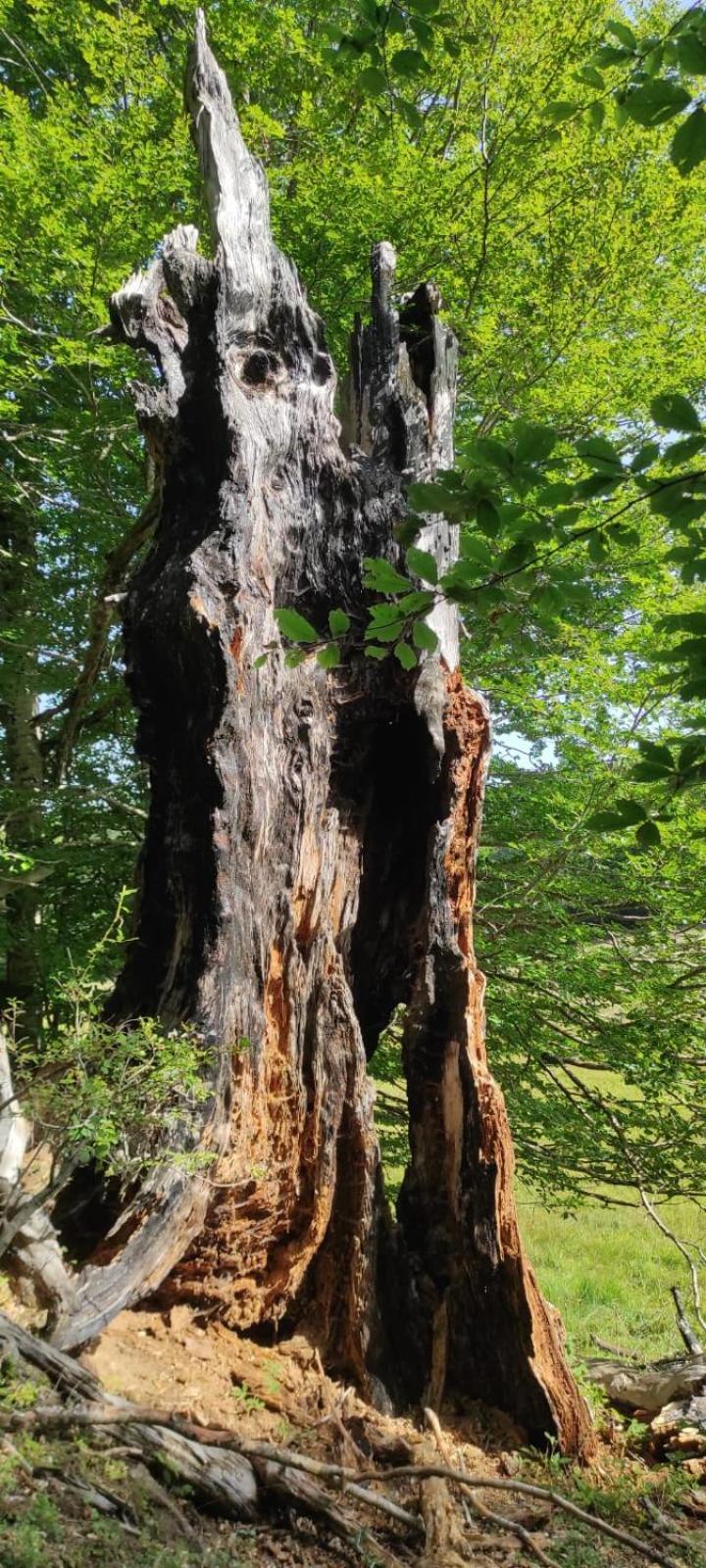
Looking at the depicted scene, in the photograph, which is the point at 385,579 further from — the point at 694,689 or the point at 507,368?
the point at 507,368

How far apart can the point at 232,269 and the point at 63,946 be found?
13.3ft

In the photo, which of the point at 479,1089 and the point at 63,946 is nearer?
the point at 479,1089

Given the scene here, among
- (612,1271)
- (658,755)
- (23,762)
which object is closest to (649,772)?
(658,755)

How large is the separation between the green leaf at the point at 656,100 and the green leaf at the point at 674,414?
1.57 ft

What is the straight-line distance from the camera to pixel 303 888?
3020 millimetres

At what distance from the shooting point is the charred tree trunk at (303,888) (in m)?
2.78

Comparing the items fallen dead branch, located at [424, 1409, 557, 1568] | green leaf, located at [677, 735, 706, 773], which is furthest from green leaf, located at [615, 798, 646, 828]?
fallen dead branch, located at [424, 1409, 557, 1568]

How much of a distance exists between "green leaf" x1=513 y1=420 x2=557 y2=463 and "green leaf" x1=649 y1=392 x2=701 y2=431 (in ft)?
0.56

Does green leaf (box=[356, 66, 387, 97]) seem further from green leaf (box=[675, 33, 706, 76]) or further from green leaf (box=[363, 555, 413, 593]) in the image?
green leaf (box=[363, 555, 413, 593])

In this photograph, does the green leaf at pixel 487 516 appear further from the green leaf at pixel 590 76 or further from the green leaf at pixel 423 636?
the green leaf at pixel 590 76

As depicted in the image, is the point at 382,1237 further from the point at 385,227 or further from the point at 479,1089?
the point at 385,227

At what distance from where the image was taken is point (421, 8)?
1.77 meters

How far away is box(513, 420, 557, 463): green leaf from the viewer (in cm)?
151

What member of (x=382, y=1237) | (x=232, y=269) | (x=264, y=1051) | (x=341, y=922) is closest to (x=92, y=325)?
(x=232, y=269)
